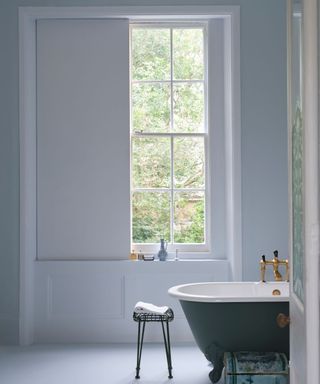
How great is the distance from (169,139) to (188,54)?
0.79 m

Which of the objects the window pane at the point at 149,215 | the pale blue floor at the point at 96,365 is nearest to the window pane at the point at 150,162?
the window pane at the point at 149,215

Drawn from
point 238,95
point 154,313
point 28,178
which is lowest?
point 154,313

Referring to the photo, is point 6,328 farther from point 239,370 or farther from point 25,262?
point 239,370

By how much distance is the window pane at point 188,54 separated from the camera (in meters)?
5.87

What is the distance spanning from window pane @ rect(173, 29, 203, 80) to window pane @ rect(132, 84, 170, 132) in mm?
200

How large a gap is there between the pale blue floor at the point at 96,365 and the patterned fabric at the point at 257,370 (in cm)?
Answer: 46

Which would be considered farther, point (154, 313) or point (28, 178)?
point (28, 178)

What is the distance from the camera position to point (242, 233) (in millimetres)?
5523

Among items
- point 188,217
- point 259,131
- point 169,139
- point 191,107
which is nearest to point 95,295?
point 188,217

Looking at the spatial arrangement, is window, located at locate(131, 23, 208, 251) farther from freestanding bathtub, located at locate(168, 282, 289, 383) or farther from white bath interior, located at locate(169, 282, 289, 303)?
freestanding bathtub, located at locate(168, 282, 289, 383)

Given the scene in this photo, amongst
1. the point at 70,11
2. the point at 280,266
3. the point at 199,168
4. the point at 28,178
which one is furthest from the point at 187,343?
the point at 70,11

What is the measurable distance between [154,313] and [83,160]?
1.76 meters

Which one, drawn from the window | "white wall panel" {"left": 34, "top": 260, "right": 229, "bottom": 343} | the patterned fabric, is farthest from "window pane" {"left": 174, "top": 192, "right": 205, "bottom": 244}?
the patterned fabric

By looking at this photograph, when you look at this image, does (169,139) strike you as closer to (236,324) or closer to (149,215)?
(149,215)
